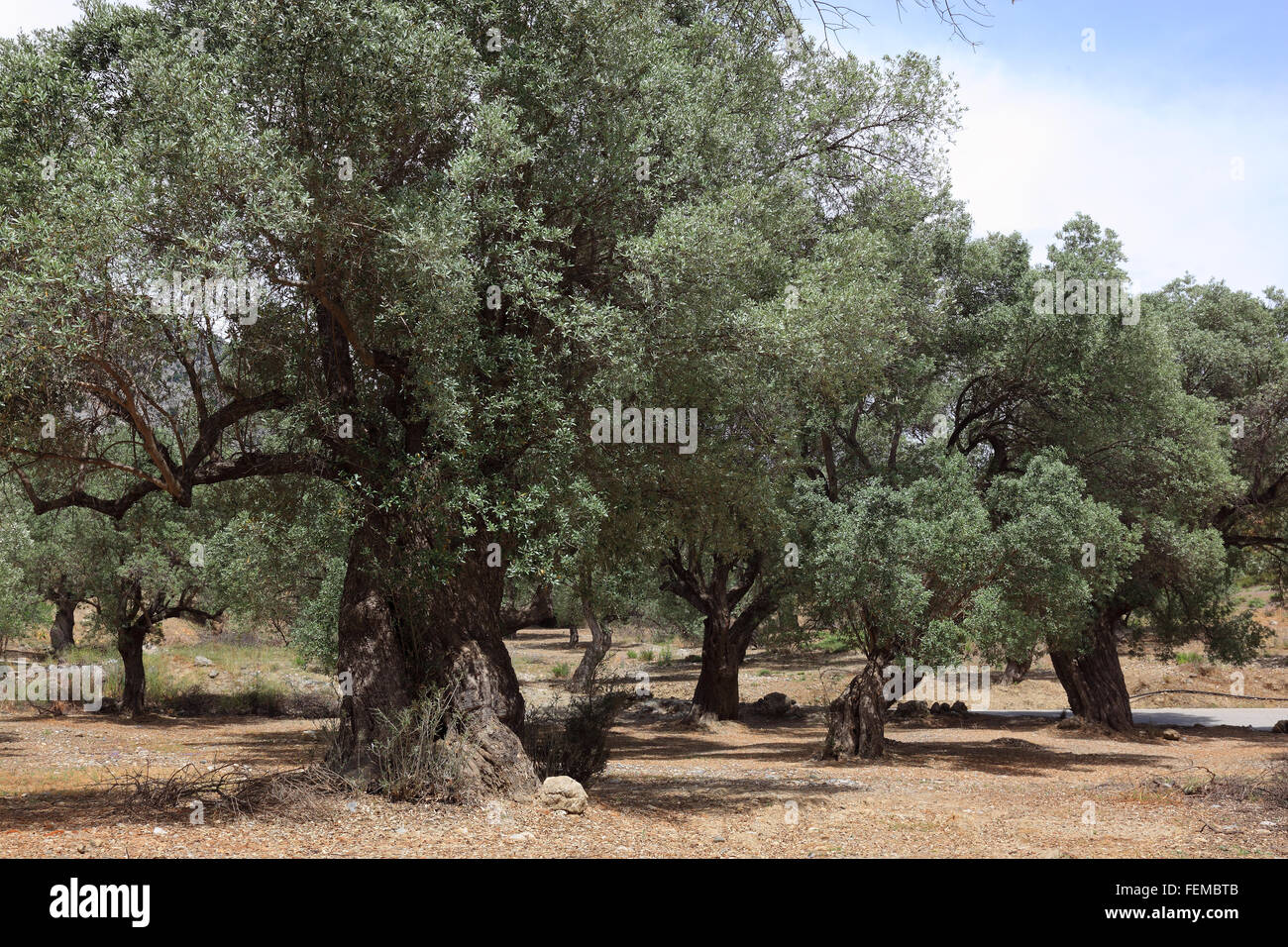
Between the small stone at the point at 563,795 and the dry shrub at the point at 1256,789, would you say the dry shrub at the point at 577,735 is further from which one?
the dry shrub at the point at 1256,789

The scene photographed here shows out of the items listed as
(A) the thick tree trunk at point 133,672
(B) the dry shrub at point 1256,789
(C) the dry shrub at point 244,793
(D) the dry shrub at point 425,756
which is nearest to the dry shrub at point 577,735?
(D) the dry shrub at point 425,756

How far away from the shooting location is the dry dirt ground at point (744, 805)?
8594mm

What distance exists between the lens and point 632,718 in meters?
28.7

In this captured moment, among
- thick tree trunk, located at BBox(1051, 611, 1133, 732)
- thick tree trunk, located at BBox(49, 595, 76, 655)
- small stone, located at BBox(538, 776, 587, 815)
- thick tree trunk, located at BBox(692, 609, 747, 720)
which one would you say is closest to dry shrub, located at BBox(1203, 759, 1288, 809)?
small stone, located at BBox(538, 776, 587, 815)

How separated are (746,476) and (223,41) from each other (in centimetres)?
772

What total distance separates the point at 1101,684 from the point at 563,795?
57.6 ft

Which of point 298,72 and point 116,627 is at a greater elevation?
point 298,72

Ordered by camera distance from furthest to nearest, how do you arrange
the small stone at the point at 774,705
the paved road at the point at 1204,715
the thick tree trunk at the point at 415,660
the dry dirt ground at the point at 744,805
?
the small stone at the point at 774,705, the paved road at the point at 1204,715, the thick tree trunk at the point at 415,660, the dry dirt ground at the point at 744,805

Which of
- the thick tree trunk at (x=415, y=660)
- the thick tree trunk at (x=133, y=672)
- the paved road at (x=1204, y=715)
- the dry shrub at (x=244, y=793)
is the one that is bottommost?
the paved road at (x=1204, y=715)

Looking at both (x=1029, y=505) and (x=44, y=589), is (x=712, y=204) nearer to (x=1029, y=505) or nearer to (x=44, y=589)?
(x=1029, y=505)

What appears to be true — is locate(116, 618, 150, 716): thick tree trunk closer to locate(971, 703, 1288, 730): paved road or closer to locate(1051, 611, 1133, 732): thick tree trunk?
locate(1051, 611, 1133, 732): thick tree trunk

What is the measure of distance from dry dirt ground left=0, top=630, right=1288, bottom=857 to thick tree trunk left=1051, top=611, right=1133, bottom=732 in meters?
0.84

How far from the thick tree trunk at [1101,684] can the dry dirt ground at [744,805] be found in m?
0.84
